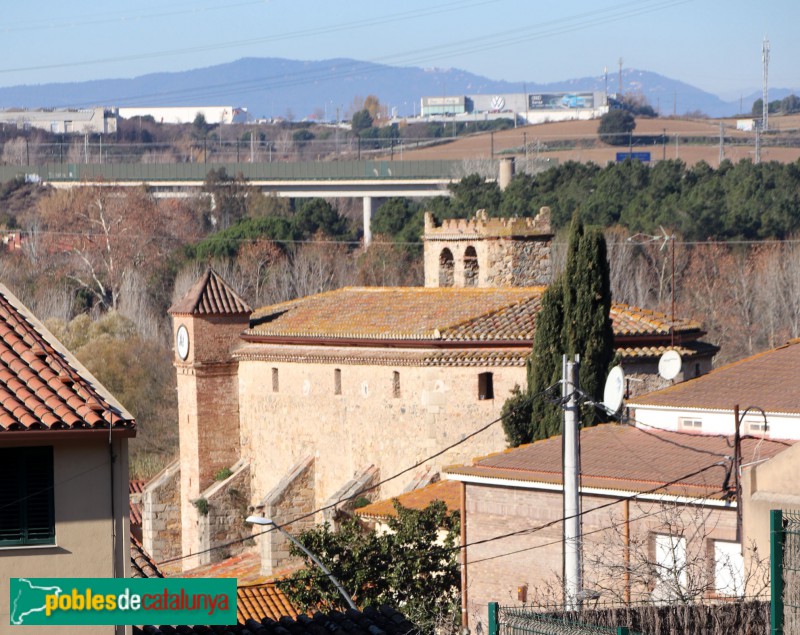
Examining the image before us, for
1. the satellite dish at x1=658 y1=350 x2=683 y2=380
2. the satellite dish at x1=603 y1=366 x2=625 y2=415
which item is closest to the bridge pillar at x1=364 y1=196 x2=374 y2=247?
the satellite dish at x1=658 y1=350 x2=683 y2=380

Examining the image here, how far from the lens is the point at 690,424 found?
2456 cm

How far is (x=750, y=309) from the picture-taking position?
66062 mm

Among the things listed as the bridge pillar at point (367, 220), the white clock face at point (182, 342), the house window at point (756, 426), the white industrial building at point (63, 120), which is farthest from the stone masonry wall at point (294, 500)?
the white industrial building at point (63, 120)

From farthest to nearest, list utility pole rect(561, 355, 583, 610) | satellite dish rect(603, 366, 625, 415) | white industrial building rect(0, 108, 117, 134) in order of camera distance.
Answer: white industrial building rect(0, 108, 117, 134) < satellite dish rect(603, 366, 625, 415) < utility pole rect(561, 355, 583, 610)

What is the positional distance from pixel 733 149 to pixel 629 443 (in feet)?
295

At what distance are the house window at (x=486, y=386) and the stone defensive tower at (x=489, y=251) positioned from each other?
17.6 ft

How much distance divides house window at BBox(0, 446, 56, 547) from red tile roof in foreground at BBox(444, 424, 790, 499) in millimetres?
9225

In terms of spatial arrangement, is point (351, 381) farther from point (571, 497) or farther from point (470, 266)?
point (571, 497)

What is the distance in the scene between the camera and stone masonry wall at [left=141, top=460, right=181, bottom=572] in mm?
39188

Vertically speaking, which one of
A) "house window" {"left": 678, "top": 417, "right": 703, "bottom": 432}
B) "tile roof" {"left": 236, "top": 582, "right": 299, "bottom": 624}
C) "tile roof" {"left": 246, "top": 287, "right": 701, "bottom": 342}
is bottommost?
"tile roof" {"left": 236, "top": 582, "right": 299, "bottom": 624}

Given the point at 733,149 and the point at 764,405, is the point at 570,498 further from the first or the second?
the point at 733,149

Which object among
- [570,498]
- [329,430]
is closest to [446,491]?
[329,430]

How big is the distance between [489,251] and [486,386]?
637cm

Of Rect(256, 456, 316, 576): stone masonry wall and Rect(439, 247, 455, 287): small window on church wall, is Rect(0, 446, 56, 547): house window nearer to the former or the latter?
Rect(256, 456, 316, 576): stone masonry wall
